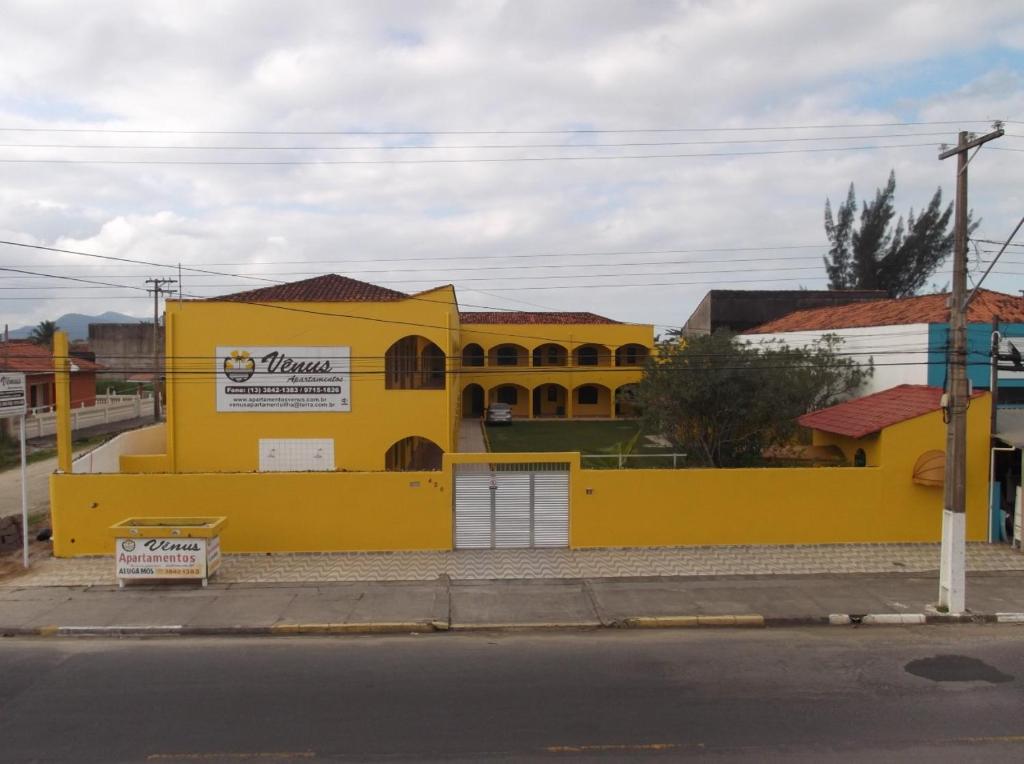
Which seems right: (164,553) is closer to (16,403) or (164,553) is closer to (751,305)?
(16,403)

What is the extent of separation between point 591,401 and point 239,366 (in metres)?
29.7

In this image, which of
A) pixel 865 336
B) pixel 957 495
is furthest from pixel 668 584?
pixel 865 336

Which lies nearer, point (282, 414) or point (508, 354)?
point (282, 414)

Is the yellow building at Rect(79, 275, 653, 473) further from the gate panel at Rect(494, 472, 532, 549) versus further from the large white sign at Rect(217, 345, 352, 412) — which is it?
the gate panel at Rect(494, 472, 532, 549)

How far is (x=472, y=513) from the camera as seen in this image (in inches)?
559

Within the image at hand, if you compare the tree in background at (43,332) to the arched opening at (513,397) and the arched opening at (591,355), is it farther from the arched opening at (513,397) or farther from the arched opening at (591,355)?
the arched opening at (591,355)

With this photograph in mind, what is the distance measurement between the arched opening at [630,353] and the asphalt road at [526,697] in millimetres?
33653

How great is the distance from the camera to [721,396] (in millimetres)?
18047

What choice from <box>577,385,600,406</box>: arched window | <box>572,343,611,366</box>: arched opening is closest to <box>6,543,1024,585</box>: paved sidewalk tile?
<box>572,343,611,366</box>: arched opening

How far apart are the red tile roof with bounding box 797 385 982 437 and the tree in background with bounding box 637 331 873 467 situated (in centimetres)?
100

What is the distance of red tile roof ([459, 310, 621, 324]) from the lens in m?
45.0

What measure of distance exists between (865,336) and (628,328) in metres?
20.6

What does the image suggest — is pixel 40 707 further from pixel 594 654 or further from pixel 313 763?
pixel 594 654

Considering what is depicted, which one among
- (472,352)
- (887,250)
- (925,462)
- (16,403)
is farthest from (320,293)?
(887,250)
